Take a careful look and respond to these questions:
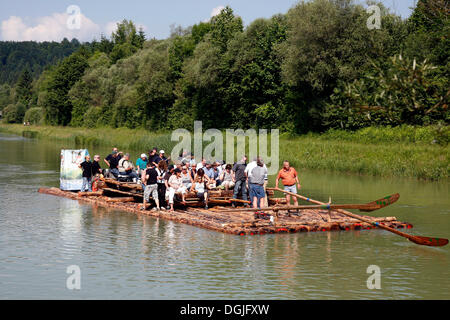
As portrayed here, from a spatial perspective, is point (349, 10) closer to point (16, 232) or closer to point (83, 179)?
point (83, 179)

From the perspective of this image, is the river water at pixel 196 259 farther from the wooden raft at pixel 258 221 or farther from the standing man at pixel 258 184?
the standing man at pixel 258 184

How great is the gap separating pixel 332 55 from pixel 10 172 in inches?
931

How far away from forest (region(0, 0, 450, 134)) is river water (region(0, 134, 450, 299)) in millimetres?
3988

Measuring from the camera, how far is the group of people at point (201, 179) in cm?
2055

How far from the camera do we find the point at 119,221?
21969mm

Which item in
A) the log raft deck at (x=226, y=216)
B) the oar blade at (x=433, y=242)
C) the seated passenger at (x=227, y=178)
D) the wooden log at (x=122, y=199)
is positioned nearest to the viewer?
the oar blade at (x=433, y=242)

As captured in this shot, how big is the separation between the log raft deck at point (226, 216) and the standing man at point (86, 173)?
731 millimetres

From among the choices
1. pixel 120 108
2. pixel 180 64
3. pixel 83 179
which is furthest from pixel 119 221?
pixel 120 108

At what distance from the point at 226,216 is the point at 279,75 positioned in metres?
37.4
